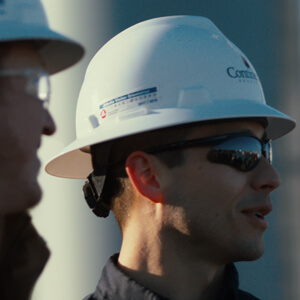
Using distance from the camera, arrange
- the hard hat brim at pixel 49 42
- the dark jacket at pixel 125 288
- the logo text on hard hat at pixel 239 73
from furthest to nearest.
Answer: the logo text on hard hat at pixel 239 73 → the dark jacket at pixel 125 288 → the hard hat brim at pixel 49 42

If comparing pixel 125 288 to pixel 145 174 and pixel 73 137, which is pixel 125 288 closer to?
pixel 145 174

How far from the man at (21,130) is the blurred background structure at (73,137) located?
1.59m

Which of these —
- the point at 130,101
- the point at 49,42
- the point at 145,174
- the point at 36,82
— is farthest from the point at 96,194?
the point at 36,82

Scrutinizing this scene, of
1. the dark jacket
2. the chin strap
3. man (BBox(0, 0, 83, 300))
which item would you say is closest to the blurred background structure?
the chin strap

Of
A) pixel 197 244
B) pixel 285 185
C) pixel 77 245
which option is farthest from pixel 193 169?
pixel 285 185

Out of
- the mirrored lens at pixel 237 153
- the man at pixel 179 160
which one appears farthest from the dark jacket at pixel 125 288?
the mirrored lens at pixel 237 153

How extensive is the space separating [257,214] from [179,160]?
36 cm

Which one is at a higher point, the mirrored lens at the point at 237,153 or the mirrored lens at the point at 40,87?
the mirrored lens at the point at 40,87

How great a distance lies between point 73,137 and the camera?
348 centimetres

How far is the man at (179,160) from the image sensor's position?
250 cm

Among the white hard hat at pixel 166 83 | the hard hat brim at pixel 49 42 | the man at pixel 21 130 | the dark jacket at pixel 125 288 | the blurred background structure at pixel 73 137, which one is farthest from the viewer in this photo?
the blurred background structure at pixel 73 137

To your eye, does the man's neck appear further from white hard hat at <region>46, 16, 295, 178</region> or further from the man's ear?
white hard hat at <region>46, 16, 295, 178</region>

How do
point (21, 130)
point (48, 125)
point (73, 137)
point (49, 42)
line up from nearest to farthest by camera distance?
point (21, 130) < point (48, 125) < point (49, 42) < point (73, 137)

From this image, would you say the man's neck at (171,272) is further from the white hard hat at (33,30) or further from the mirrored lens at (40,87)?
the mirrored lens at (40,87)
